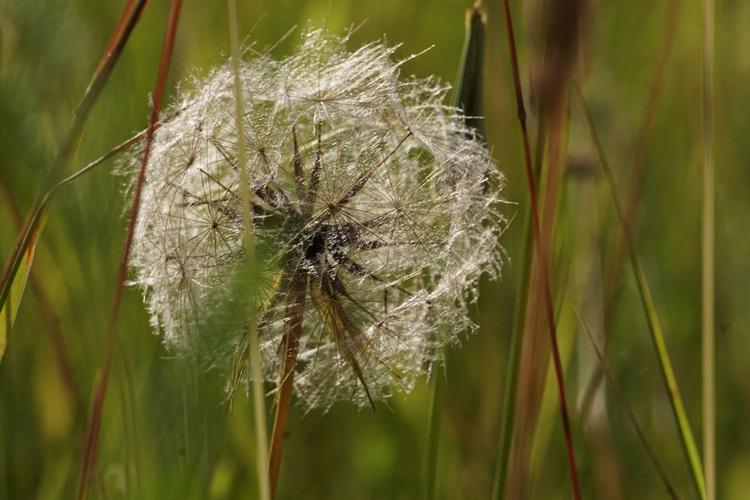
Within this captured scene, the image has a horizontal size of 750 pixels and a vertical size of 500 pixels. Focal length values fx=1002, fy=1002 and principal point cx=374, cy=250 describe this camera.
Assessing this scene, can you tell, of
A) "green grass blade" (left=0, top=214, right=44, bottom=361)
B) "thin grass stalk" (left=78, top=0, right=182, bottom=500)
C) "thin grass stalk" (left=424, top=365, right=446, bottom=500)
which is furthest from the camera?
"thin grass stalk" (left=424, top=365, right=446, bottom=500)

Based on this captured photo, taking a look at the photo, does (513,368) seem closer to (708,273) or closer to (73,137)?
(708,273)

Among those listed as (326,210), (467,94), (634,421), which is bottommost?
(634,421)

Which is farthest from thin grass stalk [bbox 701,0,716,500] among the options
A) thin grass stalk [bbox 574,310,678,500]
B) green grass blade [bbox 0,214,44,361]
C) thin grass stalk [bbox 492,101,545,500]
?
green grass blade [bbox 0,214,44,361]

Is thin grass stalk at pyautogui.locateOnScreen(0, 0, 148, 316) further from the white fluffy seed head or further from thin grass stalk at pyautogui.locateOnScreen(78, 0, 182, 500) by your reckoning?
the white fluffy seed head

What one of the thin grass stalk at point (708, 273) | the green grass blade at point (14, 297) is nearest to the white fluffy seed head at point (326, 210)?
the green grass blade at point (14, 297)

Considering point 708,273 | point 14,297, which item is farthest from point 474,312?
point 14,297

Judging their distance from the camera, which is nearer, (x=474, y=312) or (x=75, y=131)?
(x=75, y=131)
